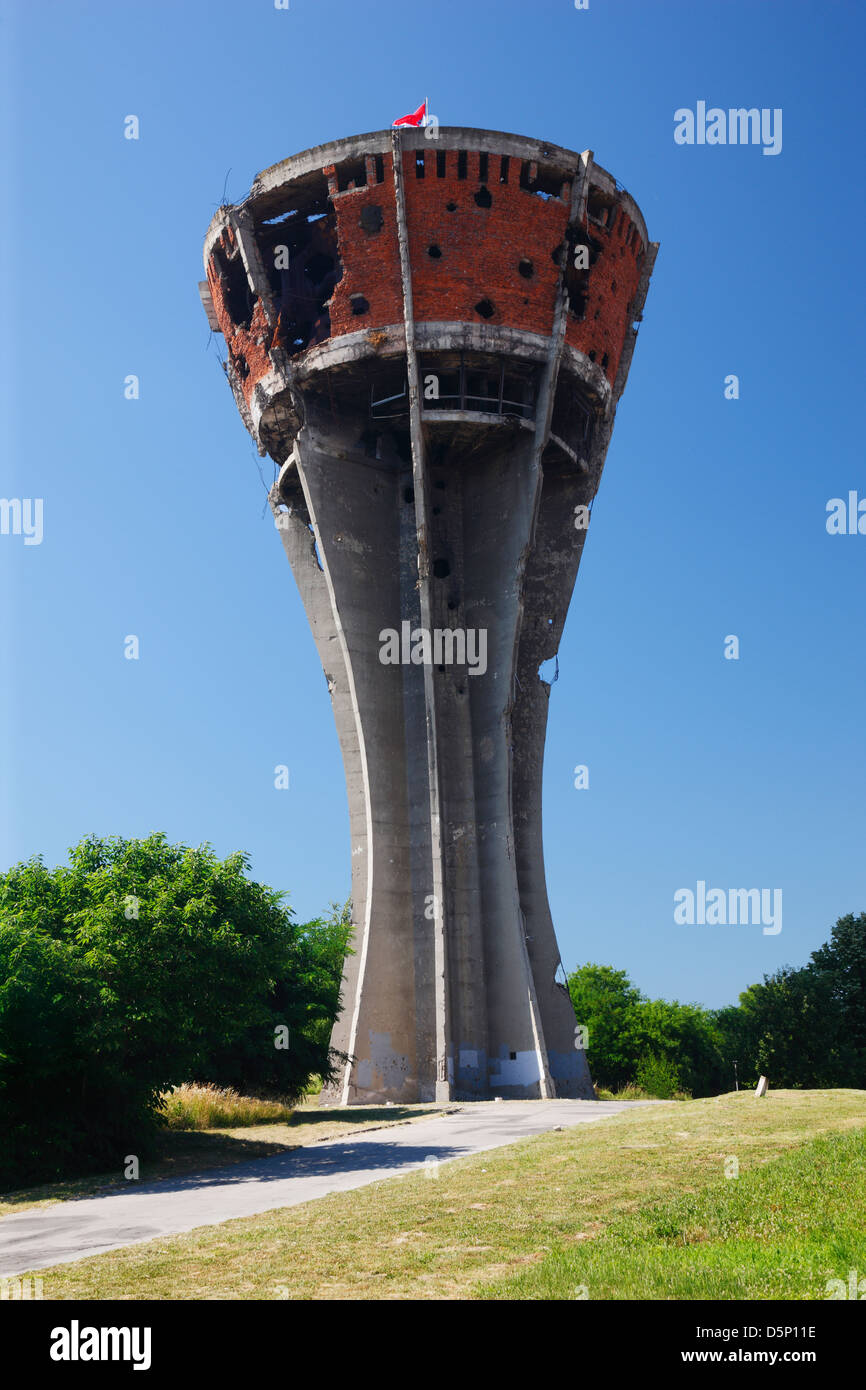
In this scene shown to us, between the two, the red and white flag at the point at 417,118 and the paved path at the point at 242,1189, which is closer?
the paved path at the point at 242,1189

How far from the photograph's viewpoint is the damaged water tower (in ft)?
90.7

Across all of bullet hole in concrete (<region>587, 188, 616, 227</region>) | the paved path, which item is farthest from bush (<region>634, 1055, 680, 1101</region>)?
bullet hole in concrete (<region>587, 188, 616, 227</region>)

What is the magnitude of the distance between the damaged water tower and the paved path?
331 inches

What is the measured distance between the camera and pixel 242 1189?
11891 mm

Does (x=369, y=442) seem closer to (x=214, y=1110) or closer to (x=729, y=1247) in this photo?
(x=214, y=1110)

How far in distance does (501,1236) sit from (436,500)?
2563 centimetres

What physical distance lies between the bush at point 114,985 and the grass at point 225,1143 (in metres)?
0.58

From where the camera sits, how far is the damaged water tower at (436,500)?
27.7 meters

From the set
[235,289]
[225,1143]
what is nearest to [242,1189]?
[225,1143]

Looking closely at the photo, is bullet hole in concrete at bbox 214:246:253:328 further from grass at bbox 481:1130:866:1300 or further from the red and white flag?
grass at bbox 481:1130:866:1300

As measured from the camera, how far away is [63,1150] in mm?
13539

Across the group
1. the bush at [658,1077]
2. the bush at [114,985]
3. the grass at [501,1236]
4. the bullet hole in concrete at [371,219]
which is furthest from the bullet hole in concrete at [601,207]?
the bush at [658,1077]

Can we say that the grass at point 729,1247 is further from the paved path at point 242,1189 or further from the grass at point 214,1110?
the grass at point 214,1110

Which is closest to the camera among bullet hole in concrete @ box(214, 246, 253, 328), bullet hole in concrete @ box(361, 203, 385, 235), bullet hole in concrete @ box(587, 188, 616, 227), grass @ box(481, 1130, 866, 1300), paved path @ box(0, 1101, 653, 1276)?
grass @ box(481, 1130, 866, 1300)
